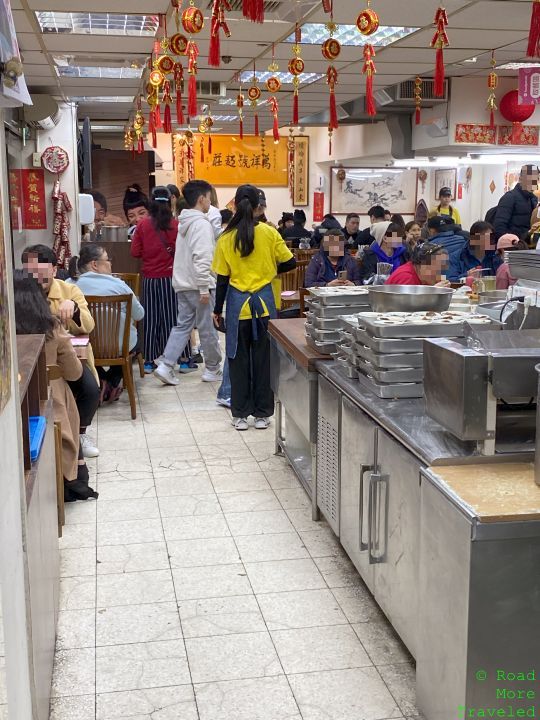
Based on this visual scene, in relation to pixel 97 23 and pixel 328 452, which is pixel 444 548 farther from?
pixel 97 23

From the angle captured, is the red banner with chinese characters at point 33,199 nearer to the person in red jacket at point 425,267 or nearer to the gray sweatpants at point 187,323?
the gray sweatpants at point 187,323

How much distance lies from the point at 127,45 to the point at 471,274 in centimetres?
330

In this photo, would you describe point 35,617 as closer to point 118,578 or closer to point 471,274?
point 118,578

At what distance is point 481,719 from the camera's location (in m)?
2.04

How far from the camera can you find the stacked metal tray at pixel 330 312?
12.2 feet

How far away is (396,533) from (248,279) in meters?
2.79

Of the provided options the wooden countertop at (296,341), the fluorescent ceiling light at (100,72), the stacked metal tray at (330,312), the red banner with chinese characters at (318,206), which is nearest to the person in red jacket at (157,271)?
the fluorescent ceiling light at (100,72)

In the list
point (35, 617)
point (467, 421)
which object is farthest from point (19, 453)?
point (467, 421)

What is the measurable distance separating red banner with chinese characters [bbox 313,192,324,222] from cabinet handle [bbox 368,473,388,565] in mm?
13429

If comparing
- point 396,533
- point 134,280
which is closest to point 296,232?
point 134,280

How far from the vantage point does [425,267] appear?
14.3ft

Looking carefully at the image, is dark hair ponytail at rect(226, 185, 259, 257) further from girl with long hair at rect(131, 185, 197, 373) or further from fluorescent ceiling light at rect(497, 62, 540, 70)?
fluorescent ceiling light at rect(497, 62, 540, 70)

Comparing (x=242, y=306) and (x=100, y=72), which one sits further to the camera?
(x=100, y=72)

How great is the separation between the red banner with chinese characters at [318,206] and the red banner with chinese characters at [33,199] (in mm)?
7502
